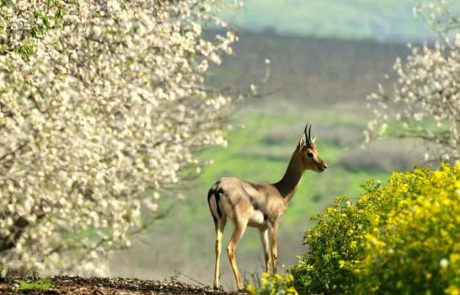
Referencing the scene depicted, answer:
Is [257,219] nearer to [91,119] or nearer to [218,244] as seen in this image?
[218,244]

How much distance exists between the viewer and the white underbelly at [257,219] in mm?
15695

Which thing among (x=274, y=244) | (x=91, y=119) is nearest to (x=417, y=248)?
(x=274, y=244)

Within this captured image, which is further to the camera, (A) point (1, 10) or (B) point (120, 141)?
(B) point (120, 141)

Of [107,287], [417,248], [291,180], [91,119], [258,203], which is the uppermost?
[91,119]

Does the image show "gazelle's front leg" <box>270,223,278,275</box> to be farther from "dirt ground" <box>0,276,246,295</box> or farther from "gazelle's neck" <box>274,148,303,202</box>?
"dirt ground" <box>0,276,246,295</box>

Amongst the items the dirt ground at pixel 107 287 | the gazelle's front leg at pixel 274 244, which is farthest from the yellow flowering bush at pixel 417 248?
the dirt ground at pixel 107 287

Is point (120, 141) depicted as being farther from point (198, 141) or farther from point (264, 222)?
point (264, 222)

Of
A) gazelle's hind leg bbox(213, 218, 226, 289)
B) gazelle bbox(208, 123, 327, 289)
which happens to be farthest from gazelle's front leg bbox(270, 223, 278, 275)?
gazelle's hind leg bbox(213, 218, 226, 289)

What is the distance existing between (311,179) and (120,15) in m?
48.8

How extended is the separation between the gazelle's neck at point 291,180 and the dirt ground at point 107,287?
7.04ft

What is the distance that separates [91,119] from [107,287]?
516 cm

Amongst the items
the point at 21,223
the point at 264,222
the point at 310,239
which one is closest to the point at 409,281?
the point at 310,239

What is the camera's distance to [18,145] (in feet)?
70.6

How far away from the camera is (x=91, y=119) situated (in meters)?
19.5
